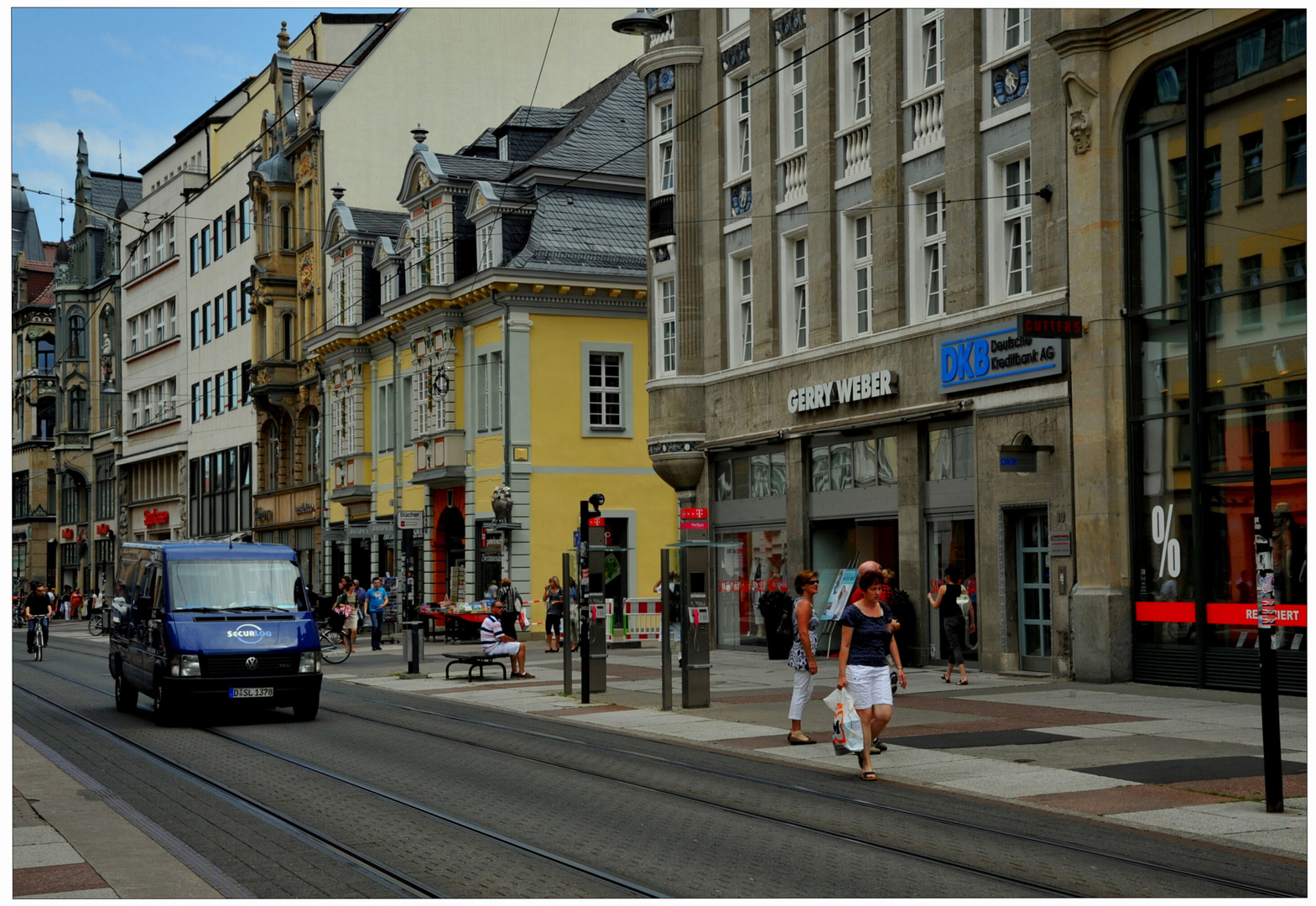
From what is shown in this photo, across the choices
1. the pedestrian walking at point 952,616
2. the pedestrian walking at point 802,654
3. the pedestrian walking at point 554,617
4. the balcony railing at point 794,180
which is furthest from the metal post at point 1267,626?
the pedestrian walking at point 554,617

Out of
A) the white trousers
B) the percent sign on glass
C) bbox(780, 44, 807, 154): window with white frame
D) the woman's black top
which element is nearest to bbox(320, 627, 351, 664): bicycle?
bbox(780, 44, 807, 154): window with white frame

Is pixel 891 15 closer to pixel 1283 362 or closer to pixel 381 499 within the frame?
pixel 1283 362

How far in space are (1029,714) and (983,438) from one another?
24.2 ft

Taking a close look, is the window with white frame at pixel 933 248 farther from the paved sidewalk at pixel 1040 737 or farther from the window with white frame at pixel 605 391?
the window with white frame at pixel 605 391

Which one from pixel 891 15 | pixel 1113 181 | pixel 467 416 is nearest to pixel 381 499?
pixel 467 416

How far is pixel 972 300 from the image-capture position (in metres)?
25.4

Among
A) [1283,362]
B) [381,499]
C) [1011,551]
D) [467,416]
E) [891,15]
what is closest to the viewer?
[1283,362]

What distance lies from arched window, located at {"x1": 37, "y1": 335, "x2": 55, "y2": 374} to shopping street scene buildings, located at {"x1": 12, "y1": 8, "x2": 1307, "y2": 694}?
35579 mm

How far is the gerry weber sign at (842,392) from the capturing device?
27.5 m

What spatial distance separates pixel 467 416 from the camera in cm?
4575

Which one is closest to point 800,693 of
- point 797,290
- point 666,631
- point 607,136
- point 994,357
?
point 666,631

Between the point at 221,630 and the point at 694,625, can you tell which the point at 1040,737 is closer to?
the point at 694,625

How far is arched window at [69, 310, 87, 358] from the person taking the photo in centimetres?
9388

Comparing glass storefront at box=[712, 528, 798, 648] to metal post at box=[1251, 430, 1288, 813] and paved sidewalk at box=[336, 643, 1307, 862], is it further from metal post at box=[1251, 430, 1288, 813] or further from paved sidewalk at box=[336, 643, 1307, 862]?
metal post at box=[1251, 430, 1288, 813]
